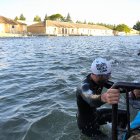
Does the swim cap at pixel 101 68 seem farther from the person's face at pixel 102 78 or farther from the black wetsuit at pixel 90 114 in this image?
the black wetsuit at pixel 90 114

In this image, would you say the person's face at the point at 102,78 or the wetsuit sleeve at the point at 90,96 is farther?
the person's face at the point at 102,78

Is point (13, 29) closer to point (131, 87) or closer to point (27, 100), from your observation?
point (27, 100)

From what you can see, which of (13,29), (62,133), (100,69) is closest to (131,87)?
(100,69)

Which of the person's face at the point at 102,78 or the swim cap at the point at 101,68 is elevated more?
the swim cap at the point at 101,68

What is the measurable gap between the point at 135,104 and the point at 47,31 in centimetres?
10589

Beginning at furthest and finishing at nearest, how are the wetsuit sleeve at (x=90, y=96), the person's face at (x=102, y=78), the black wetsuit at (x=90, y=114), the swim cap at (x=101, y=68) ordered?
the black wetsuit at (x=90, y=114)
the person's face at (x=102, y=78)
the swim cap at (x=101, y=68)
the wetsuit sleeve at (x=90, y=96)

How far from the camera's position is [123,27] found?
165750 millimetres

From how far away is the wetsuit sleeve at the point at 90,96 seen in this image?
4.69 metres

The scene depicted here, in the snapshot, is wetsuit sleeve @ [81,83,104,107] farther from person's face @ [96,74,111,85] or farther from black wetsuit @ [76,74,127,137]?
person's face @ [96,74,111,85]

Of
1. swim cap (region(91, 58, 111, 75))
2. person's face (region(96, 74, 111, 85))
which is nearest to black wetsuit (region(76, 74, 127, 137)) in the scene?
person's face (region(96, 74, 111, 85))

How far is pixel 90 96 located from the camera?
5000 millimetres

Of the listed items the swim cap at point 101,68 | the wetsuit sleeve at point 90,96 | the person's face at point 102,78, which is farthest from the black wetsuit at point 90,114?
the swim cap at point 101,68

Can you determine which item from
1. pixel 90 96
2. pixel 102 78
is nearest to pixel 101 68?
pixel 102 78

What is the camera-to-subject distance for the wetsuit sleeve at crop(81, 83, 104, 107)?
4.69 meters
